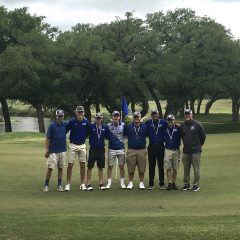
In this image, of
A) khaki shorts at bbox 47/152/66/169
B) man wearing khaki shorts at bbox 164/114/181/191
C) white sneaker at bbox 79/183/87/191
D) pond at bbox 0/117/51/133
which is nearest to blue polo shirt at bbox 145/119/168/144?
man wearing khaki shorts at bbox 164/114/181/191

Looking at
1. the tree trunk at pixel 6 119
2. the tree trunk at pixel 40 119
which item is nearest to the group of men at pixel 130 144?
the tree trunk at pixel 40 119

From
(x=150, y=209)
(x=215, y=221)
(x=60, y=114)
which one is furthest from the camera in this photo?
(x=60, y=114)

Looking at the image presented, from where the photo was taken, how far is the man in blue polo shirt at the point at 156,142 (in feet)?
41.6

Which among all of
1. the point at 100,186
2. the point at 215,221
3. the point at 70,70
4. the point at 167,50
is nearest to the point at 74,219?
the point at 215,221

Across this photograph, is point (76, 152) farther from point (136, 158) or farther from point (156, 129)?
point (156, 129)

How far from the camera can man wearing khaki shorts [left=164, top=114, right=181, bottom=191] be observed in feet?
41.6

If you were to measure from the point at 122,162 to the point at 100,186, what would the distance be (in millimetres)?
842

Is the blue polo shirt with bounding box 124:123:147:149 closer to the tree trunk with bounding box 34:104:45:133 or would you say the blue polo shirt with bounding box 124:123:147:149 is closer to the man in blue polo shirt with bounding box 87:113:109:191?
the man in blue polo shirt with bounding box 87:113:109:191

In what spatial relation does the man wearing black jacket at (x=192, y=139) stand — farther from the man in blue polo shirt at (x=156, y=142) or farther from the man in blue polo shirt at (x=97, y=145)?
the man in blue polo shirt at (x=97, y=145)

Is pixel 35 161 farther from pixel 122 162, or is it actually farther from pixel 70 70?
pixel 70 70

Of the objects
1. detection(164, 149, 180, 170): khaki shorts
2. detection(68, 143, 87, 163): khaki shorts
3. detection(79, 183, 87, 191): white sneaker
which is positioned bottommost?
detection(79, 183, 87, 191): white sneaker

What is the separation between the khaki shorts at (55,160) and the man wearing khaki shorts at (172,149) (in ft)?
8.80

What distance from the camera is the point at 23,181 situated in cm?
1362

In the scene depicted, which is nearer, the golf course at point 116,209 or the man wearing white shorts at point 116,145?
the golf course at point 116,209
